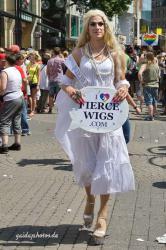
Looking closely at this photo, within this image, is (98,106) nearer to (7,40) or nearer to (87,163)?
(87,163)

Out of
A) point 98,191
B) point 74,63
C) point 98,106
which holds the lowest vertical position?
point 98,191

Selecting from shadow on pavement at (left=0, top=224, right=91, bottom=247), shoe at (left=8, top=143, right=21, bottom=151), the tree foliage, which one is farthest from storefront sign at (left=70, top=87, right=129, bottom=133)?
the tree foliage

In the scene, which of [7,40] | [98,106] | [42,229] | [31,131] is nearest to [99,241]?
[42,229]

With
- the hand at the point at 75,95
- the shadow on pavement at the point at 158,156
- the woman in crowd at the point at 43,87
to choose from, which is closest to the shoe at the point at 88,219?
the hand at the point at 75,95

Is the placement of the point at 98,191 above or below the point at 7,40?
below

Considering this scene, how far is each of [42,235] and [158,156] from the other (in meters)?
4.96

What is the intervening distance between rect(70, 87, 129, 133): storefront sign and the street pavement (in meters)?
1.02

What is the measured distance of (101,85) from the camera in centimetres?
531

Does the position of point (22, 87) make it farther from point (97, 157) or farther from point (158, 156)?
point (97, 157)

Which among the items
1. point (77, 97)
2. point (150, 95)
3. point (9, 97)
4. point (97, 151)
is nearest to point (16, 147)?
point (9, 97)

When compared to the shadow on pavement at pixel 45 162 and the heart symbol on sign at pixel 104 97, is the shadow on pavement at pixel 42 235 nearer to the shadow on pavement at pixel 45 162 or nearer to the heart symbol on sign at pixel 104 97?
the heart symbol on sign at pixel 104 97

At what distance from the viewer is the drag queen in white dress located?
525 centimetres

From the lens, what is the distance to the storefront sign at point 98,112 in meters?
5.23

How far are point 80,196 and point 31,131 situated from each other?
6193mm
